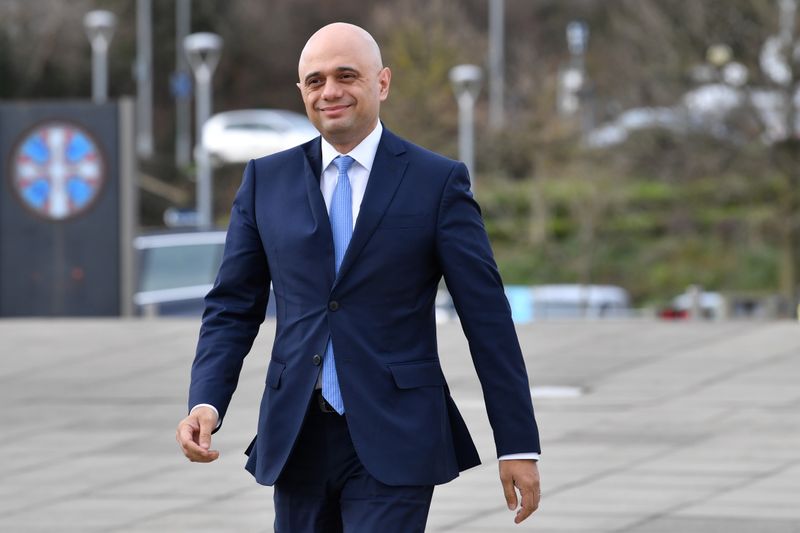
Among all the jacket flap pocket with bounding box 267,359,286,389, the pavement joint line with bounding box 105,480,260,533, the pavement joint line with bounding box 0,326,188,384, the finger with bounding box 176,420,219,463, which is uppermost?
the jacket flap pocket with bounding box 267,359,286,389

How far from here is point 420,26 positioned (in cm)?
4916

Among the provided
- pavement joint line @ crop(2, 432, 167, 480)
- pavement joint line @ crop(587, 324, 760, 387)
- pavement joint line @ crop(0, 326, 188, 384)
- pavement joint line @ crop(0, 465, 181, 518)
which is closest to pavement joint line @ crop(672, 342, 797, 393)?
pavement joint line @ crop(587, 324, 760, 387)

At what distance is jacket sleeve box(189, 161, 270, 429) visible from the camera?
4.14 m

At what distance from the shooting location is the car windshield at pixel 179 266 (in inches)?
728

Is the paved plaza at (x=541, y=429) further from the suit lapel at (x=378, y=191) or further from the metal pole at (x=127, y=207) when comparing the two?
the suit lapel at (x=378, y=191)

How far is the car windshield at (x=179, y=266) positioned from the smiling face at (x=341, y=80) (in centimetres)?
1443

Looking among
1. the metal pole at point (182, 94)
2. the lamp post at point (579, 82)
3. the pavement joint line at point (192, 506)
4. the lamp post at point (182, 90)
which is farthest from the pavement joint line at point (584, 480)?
the metal pole at point (182, 94)

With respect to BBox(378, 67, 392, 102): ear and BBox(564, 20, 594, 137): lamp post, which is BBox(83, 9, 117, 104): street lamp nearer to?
BBox(564, 20, 594, 137): lamp post

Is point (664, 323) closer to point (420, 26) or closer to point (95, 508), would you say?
point (95, 508)

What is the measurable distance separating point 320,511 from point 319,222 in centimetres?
62

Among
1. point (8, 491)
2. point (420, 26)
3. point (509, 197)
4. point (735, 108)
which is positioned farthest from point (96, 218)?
point (420, 26)

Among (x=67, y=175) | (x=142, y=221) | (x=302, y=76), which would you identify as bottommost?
(x=142, y=221)

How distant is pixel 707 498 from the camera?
7910mm

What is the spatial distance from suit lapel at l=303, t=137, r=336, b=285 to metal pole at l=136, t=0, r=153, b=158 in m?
48.5
